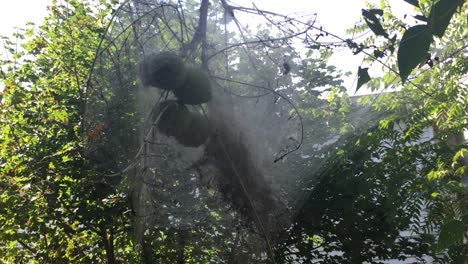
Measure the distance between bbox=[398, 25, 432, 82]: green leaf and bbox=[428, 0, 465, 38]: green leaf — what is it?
0.06ft

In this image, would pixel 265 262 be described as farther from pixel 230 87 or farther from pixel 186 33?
pixel 186 33

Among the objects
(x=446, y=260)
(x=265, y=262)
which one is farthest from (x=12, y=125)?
(x=446, y=260)

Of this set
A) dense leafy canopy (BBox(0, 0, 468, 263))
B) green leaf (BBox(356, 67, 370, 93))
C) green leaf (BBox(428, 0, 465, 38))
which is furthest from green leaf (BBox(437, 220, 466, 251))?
green leaf (BBox(428, 0, 465, 38))

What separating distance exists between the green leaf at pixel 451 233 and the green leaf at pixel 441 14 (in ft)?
5.88

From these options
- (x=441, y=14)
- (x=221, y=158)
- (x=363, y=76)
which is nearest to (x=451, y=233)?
(x=221, y=158)

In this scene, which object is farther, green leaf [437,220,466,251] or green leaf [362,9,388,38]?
green leaf [437,220,466,251]

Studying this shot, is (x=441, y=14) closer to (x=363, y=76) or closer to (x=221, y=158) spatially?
(x=363, y=76)

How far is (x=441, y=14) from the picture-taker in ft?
2.71

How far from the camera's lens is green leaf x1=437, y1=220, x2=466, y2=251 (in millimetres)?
2277

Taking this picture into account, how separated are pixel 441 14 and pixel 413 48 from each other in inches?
3.9

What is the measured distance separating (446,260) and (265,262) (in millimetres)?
1180

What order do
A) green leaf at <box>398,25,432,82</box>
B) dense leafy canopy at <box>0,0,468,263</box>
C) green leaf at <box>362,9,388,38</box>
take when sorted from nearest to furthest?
1. green leaf at <box>398,25,432,82</box>
2. green leaf at <box>362,9,388,38</box>
3. dense leafy canopy at <box>0,0,468,263</box>

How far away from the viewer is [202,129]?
1.69m

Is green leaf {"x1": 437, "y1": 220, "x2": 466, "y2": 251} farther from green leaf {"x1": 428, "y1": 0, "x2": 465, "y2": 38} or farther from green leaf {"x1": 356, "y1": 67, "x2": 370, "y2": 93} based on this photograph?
green leaf {"x1": 428, "y1": 0, "x2": 465, "y2": 38}
